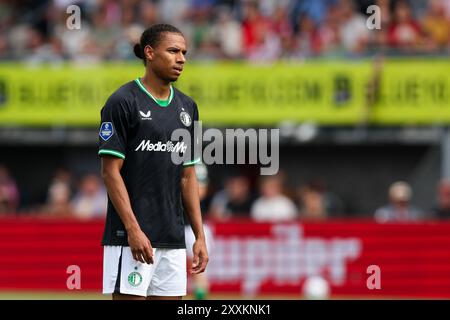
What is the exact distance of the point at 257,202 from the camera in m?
18.3

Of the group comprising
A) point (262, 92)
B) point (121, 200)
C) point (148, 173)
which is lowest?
point (121, 200)

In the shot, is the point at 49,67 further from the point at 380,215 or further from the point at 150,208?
the point at 150,208

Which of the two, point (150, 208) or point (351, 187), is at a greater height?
point (351, 187)

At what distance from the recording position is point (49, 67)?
20359 mm

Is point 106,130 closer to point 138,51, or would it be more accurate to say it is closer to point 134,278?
point 138,51

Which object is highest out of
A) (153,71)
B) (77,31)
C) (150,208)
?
(77,31)

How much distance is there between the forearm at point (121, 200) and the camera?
6.96 meters

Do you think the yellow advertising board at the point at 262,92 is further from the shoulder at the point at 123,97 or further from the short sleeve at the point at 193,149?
the shoulder at the point at 123,97

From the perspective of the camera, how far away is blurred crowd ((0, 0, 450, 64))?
1955 cm

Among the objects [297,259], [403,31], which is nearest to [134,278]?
[297,259]

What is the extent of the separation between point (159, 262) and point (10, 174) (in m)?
15.9

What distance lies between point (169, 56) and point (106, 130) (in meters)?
0.60

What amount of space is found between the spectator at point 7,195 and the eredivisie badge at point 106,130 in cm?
1313
